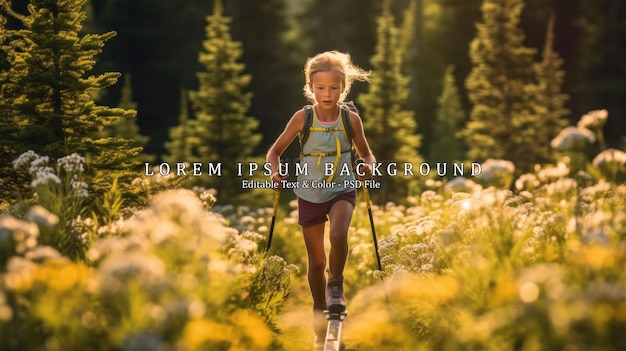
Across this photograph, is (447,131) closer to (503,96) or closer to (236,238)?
(503,96)

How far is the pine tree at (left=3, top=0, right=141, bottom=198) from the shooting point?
347 inches

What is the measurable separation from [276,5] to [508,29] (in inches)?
567

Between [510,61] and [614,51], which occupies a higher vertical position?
[614,51]

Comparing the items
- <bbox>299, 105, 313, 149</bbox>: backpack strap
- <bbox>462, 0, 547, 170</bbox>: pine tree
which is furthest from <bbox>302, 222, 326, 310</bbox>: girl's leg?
<bbox>462, 0, 547, 170</bbox>: pine tree

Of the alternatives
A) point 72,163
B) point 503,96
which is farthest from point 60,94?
point 503,96

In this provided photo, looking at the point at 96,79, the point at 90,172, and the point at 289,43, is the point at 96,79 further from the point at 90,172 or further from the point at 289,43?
the point at 289,43

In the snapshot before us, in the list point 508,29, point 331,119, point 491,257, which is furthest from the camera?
point 508,29

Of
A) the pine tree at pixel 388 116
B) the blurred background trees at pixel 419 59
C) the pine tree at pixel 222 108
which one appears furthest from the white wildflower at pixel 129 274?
the blurred background trees at pixel 419 59

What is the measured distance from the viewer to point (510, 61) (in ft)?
82.9

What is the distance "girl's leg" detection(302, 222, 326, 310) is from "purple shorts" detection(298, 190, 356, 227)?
0.06 metres

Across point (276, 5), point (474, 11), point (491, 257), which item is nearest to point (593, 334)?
point (491, 257)

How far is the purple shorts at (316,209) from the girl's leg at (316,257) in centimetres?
6

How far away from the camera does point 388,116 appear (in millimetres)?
22859

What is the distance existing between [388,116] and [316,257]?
15820 millimetres
